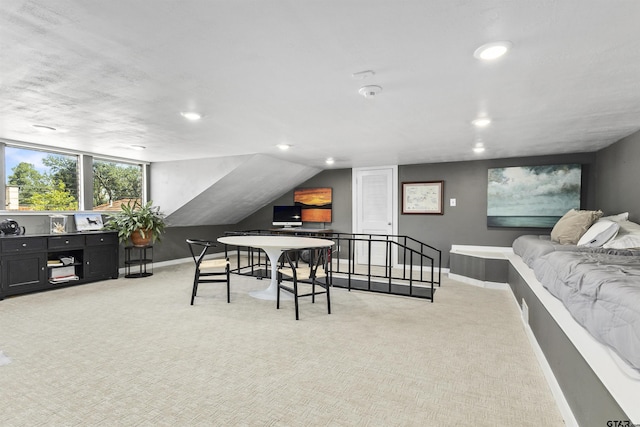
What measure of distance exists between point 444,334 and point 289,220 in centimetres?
511

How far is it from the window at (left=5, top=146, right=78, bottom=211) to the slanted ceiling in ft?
4.88

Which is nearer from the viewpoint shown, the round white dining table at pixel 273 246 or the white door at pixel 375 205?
the round white dining table at pixel 273 246

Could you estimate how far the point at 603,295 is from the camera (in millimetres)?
1689

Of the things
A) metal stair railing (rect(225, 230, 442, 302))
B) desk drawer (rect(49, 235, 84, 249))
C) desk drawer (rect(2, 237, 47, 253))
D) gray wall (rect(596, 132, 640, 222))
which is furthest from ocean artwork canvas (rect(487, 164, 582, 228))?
desk drawer (rect(2, 237, 47, 253))

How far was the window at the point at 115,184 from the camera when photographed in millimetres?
6145

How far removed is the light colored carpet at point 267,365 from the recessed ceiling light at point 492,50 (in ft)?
7.17

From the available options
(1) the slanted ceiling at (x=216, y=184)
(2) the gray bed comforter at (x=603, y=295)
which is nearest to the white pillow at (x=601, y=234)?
(2) the gray bed comforter at (x=603, y=295)

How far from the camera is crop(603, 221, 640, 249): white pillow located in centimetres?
306

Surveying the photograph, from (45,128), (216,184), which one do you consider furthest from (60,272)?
(216,184)

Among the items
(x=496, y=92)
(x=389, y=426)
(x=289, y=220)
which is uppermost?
(x=496, y=92)

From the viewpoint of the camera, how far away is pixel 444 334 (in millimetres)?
3270

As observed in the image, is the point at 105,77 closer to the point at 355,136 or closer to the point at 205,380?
the point at 205,380

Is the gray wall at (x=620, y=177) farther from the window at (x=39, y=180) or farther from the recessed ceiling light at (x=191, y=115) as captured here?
the window at (x=39, y=180)

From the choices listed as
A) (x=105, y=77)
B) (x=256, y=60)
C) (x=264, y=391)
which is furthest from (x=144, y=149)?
(x=264, y=391)
